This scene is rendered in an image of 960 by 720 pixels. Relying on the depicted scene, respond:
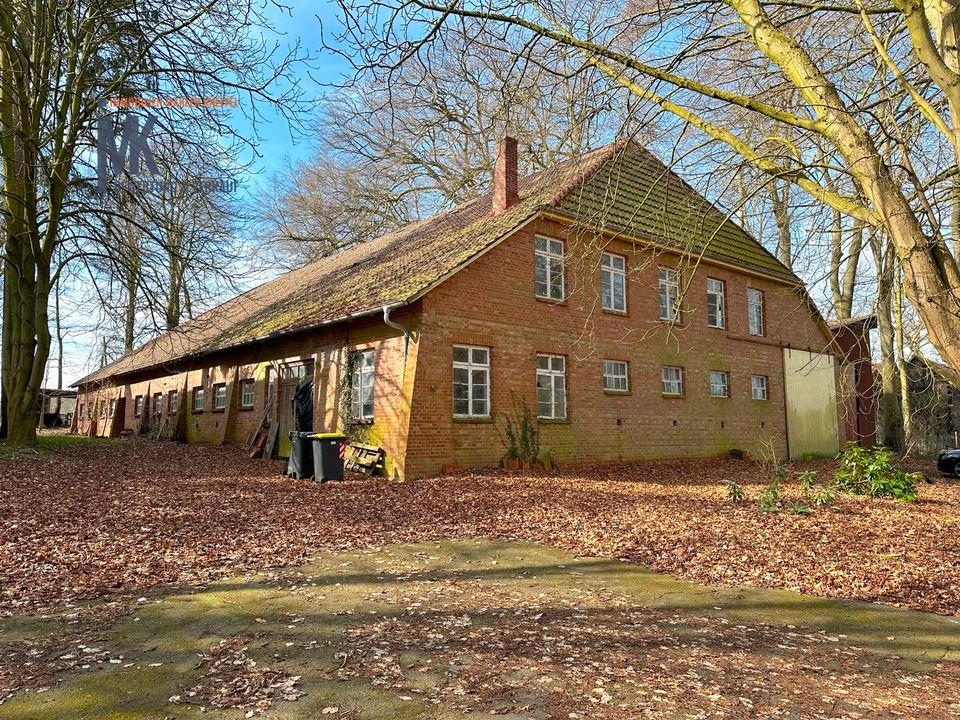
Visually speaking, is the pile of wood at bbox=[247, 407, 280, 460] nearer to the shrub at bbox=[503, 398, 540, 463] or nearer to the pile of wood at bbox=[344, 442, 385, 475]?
the pile of wood at bbox=[344, 442, 385, 475]

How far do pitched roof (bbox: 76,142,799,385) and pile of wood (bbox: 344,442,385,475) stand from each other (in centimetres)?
283

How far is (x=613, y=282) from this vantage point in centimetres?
1761

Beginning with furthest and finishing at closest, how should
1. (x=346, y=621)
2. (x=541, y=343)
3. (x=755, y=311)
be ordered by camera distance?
(x=755, y=311) → (x=541, y=343) → (x=346, y=621)

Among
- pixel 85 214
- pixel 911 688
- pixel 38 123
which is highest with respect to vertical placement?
pixel 38 123

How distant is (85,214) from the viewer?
1591 cm

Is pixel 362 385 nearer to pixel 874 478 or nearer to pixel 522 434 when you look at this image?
pixel 522 434

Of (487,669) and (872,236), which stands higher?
(872,236)

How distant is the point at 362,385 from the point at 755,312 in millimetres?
13437

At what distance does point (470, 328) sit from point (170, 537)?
7.99m

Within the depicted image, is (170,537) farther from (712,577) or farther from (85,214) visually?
(85,214)

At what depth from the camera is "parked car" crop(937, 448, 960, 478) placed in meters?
18.0

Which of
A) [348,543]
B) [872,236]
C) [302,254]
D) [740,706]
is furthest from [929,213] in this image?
[302,254]

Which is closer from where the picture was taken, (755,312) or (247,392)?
(247,392)

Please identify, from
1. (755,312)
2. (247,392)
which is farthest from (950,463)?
(247,392)
